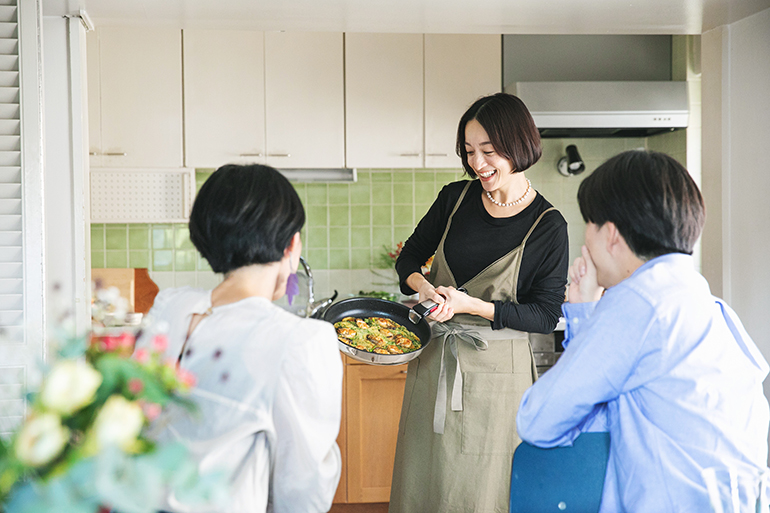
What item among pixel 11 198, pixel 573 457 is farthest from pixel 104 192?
pixel 573 457

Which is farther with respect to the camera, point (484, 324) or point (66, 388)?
point (484, 324)

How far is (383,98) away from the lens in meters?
3.31

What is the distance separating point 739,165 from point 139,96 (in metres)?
2.71

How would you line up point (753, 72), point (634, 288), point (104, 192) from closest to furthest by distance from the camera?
point (634, 288) → point (753, 72) → point (104, 192)

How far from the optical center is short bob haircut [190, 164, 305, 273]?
972 mm

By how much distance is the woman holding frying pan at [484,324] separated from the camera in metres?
1.66

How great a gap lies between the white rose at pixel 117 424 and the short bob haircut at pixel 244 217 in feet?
1.64

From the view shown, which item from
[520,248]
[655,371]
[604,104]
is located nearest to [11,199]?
[520,248]

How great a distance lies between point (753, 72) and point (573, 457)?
5.64 ft

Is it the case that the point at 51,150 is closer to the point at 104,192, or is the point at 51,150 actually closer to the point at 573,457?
the point at 104,192

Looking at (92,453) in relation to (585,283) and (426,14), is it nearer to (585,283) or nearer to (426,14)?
(585,283)

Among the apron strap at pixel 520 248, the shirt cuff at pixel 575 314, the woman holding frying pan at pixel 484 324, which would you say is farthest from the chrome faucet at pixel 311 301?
the shirt cuff at pixel 575 314

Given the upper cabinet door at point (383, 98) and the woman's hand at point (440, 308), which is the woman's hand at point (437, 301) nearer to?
the woman's hand at point (440, 308)

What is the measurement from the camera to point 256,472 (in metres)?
0.90
